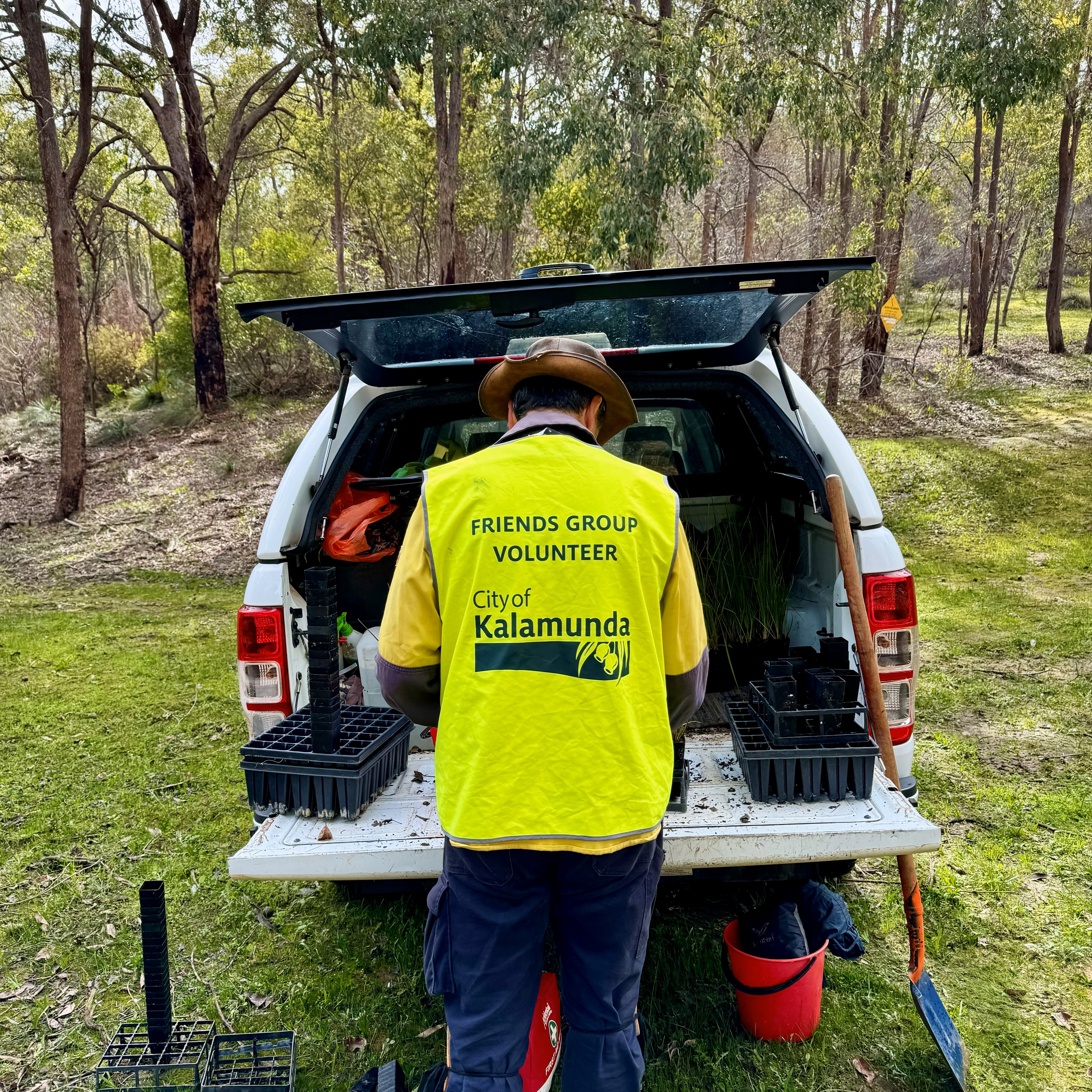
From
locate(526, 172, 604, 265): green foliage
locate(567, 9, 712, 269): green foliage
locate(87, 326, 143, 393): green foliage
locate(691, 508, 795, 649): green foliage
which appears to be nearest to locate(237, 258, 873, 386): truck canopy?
locate(691, 508, 795, 649): green foliage

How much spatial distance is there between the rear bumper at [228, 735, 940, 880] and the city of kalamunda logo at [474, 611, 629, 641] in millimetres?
736

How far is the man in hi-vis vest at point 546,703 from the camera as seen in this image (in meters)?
1.65

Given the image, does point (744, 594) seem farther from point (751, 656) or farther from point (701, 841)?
point (701, 841)

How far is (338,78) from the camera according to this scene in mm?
16609

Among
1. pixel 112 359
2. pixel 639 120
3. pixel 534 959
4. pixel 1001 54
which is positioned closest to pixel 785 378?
pixel 534 959

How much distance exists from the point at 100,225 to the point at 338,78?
27.7ft

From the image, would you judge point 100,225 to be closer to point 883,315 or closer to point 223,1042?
point 883,315

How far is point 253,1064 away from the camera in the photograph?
230cm

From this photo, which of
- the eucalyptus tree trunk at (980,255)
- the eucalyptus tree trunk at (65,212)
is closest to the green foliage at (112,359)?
the eucalyptus tree trunk at (65,212)

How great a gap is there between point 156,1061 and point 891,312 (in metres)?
13.6

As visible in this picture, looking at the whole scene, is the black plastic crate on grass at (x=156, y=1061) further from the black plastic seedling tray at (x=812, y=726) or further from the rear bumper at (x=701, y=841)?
the black plastic seedling tray at (x=812, y=726)

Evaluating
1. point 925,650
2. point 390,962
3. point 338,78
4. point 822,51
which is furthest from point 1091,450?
point 338,78

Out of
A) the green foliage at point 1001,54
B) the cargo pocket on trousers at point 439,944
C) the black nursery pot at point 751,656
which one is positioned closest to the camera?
the cargo pocket on trousers at point 439,944

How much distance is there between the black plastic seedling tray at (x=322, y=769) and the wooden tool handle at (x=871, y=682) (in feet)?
4.26
